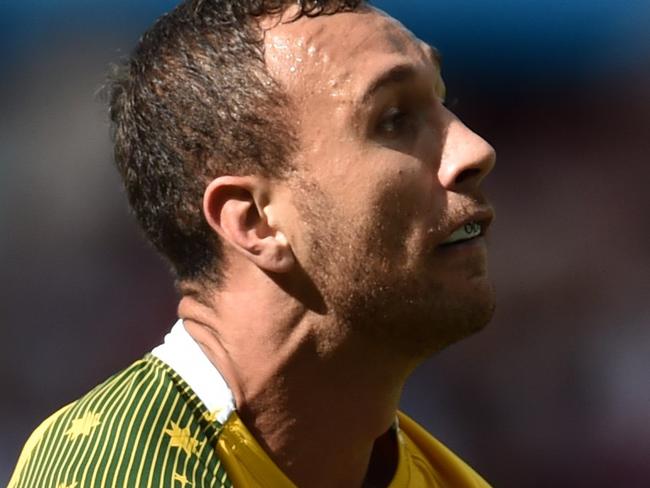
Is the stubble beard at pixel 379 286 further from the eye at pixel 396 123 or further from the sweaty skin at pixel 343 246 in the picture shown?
the eye at pixel 396 123

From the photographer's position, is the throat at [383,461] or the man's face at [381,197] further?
the throat at [383,461]

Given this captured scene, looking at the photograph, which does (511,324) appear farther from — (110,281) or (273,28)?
(273,28)

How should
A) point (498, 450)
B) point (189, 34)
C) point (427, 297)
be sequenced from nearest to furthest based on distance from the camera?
point (427, 297) < point (189, 34) < point (498, 450)

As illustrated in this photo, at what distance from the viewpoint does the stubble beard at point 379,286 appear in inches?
79.4

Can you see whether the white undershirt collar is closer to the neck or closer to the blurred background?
the neck

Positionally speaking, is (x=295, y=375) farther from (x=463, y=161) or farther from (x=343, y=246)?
(x=463, y=161)

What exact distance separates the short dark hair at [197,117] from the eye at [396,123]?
0.15 meters

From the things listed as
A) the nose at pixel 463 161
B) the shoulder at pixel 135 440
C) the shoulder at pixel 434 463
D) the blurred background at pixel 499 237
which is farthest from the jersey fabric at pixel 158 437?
the blurred background at pixel 499 237

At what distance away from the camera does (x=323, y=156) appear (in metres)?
2.03

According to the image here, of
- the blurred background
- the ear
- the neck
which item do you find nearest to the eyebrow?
the ear

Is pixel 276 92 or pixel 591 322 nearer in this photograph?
pixel 276 92

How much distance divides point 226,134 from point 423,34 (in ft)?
8.11

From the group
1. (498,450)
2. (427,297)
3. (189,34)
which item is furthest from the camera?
(498,450)

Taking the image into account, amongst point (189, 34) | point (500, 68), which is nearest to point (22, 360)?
point (500, 68)
